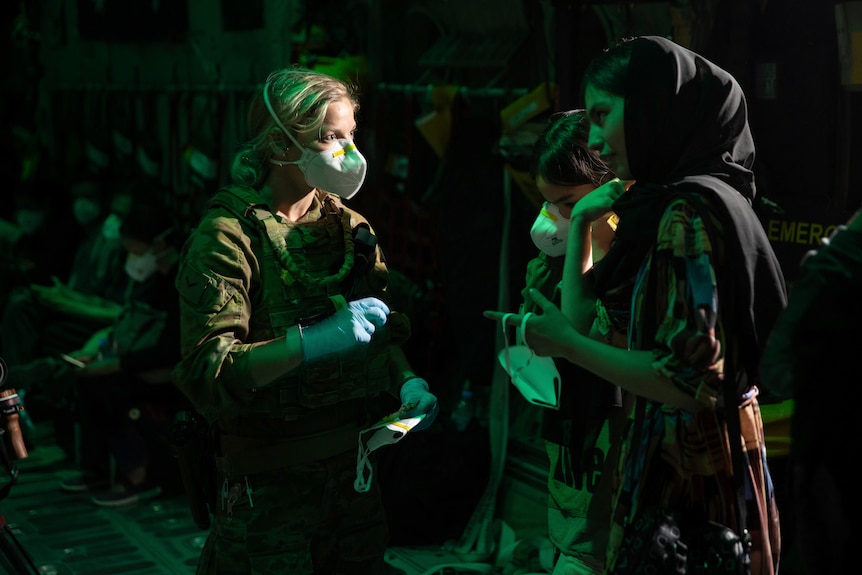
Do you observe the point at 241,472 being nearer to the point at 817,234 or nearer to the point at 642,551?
the point at 642,551

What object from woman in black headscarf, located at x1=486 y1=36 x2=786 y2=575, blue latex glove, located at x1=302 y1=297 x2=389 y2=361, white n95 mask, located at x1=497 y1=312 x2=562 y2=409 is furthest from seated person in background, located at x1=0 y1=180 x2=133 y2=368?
woman in black headscarf, located at x1=486 y1=36 x2=786 y2=575

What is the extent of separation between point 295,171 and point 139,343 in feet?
→ 9.81

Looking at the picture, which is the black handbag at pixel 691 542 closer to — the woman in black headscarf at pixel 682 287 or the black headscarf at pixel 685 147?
the woman in black headscarf at pixel 682 287

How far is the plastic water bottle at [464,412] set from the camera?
501 centimetres

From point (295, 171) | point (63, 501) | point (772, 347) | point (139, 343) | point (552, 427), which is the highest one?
point (295, 171)

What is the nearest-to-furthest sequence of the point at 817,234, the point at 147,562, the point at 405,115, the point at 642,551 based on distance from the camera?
the point at 642,551 → the point at 817,234 → the point at 147,562 → the point at 405,115

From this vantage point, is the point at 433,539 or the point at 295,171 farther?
the point at 433,539

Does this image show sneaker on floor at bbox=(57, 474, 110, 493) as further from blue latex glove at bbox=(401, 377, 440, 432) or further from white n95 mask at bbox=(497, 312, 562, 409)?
white n95 mask at bbox=(497, 312, 562, 409)

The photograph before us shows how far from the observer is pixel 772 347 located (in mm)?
1988

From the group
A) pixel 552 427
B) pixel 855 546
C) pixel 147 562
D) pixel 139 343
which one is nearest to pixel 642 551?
pixel 855 546

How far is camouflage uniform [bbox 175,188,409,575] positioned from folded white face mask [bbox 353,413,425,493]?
2.6 inches

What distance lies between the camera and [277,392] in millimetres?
2834

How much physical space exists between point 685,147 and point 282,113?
44.1 inches

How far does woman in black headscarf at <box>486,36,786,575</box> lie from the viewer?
2066 millimetres
